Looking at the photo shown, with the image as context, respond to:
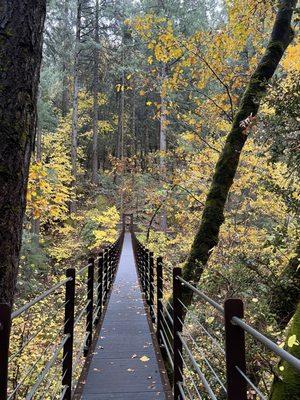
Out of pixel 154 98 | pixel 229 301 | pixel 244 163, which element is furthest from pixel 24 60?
pixel 154 98

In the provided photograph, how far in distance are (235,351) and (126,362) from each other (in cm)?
382

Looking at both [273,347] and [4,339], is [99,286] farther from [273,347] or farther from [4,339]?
[273,347]

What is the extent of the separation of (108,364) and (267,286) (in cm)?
246

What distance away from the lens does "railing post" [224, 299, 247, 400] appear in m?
1.80

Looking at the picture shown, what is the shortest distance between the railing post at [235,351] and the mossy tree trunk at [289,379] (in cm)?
98

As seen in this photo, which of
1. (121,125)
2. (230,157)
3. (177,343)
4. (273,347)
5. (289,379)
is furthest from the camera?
(121,125)

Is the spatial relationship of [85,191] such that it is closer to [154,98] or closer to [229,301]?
[154,98]

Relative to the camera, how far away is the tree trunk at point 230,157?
20.1ft

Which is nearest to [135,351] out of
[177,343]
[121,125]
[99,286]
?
[99,286]

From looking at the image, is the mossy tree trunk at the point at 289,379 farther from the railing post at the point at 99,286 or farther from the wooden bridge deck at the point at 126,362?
the railing post at the point at 99,286

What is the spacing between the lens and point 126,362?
5254mm

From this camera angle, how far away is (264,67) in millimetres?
6164

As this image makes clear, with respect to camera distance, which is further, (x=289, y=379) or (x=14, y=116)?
(x=289, y=379)

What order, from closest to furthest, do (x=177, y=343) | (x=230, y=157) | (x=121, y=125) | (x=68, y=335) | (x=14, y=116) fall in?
(x=14, y=116), (x=68, y=335), (x=177, y=343), (x=230, y=157), (x=121, y=125)
